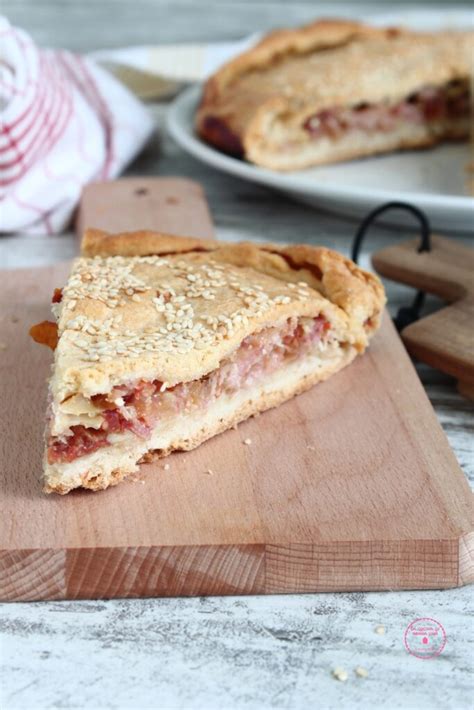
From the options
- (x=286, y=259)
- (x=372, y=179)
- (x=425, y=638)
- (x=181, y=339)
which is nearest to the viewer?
(x=425, y=638)

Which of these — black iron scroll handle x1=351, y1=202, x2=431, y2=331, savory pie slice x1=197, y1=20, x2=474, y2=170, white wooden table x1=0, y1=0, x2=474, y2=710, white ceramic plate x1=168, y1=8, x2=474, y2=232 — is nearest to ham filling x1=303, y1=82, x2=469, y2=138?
savory pie slice x1=197, y1=20, x2=474, y2=170

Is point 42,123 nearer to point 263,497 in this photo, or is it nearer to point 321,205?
point 321,205

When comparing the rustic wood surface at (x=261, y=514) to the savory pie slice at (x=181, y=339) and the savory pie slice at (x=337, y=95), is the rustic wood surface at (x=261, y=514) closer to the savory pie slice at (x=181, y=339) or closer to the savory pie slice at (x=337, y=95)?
the savory pie slice at (x=181, y=339)

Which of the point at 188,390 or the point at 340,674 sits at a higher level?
the point at 188,390

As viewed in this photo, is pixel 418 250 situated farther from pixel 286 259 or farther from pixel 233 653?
pixel 233 653

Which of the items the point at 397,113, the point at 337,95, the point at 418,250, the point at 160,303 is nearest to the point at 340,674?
the point at 160,303

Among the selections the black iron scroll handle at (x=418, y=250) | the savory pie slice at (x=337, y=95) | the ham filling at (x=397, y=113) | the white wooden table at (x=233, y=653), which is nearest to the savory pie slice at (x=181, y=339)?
the black iron scroll handle at (x=418, y=250)
